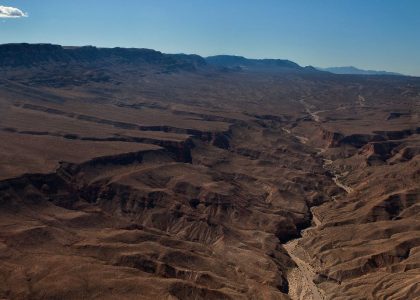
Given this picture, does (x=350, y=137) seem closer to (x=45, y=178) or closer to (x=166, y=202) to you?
(x=166, y=202)

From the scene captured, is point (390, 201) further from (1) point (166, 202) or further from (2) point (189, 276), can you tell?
(2) point (189, 276)

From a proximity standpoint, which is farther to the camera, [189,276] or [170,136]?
[170,136]

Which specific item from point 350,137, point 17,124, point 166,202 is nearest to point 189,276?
point 166,202

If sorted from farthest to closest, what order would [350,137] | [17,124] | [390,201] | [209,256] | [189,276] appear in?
[350,137]
[17,124]
[390,201]
[209,256]
[189,276]

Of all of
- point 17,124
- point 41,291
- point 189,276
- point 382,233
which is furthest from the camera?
point 17,124

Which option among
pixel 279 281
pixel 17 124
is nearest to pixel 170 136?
pixel 17 124

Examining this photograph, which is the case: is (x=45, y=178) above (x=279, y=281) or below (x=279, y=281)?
above

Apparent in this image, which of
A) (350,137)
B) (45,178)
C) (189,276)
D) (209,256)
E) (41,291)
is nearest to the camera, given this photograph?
(41,291)

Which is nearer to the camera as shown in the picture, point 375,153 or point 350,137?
point 375,153

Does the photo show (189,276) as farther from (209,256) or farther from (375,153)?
(375,153)

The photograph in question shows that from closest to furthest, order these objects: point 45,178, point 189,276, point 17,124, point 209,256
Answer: point 189,276 → point 209,256 → point 45,178 → point 17,124
